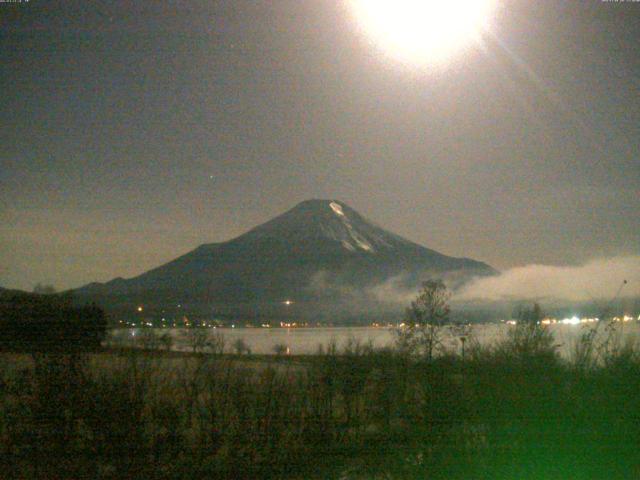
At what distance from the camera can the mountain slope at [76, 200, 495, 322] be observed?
103ft

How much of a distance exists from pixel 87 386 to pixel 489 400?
553 cm

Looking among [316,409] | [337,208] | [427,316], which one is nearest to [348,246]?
[337,208]

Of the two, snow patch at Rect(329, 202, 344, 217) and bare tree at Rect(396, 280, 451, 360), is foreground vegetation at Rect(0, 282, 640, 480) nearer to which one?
bare tree at Rect(396, 280, 451, 360)

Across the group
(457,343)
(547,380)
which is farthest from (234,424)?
(457,343)

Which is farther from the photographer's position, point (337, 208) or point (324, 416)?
point (337, 208)

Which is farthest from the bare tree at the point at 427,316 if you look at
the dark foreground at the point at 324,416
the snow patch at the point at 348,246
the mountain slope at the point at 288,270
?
the snow patch at the point at 348,246

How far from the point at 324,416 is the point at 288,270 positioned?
44855mm

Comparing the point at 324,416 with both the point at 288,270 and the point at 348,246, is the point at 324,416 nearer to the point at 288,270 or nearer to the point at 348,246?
the point at 288,270

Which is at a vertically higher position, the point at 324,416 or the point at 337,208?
the point at 337,208

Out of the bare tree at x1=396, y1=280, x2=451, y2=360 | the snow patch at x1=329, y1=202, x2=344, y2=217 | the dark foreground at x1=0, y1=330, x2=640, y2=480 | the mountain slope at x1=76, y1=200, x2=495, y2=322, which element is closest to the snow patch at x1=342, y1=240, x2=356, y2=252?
the mountain slope at x1=76, y1=200, x2=495, y2=322

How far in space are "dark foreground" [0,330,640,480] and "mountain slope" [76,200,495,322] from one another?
21.7ft

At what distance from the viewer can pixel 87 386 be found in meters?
8.19

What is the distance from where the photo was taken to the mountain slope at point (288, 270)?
31441 millimetres

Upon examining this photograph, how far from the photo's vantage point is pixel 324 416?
9.22m
